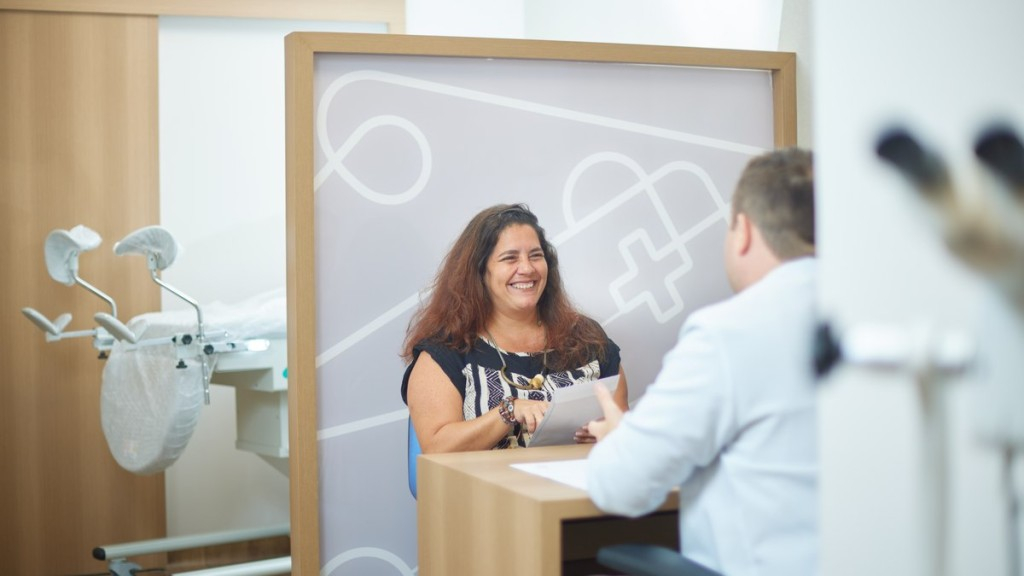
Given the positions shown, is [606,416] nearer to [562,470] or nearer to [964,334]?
[562,470]

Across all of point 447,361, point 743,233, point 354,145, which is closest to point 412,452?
point 447,361

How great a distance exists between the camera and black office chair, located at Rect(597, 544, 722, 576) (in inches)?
56.2

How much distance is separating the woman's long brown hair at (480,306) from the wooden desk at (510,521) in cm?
43

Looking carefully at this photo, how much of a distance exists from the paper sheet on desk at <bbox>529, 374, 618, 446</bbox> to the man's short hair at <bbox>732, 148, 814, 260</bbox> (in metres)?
0.60

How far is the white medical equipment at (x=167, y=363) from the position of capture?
329 cm

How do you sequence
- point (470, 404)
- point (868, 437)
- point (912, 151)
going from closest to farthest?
point (912, 151) < point (868, 437) < point (470, 404)

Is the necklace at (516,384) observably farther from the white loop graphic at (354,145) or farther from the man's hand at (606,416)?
the man's hand at (606,416)

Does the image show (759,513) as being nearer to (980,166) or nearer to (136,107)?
(980,166)

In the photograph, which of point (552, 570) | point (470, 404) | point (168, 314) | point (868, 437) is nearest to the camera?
point (868, 437)

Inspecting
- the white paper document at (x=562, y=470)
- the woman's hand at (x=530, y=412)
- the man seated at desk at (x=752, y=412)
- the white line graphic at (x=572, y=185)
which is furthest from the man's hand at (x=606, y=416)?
the white line graphic at (x=572, y=185)

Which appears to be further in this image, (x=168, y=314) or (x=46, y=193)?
(x=46, y=193)

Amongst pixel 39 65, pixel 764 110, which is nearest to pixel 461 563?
pixel 764 110

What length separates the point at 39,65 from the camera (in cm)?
413

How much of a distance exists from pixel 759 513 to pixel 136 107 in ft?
11.2
